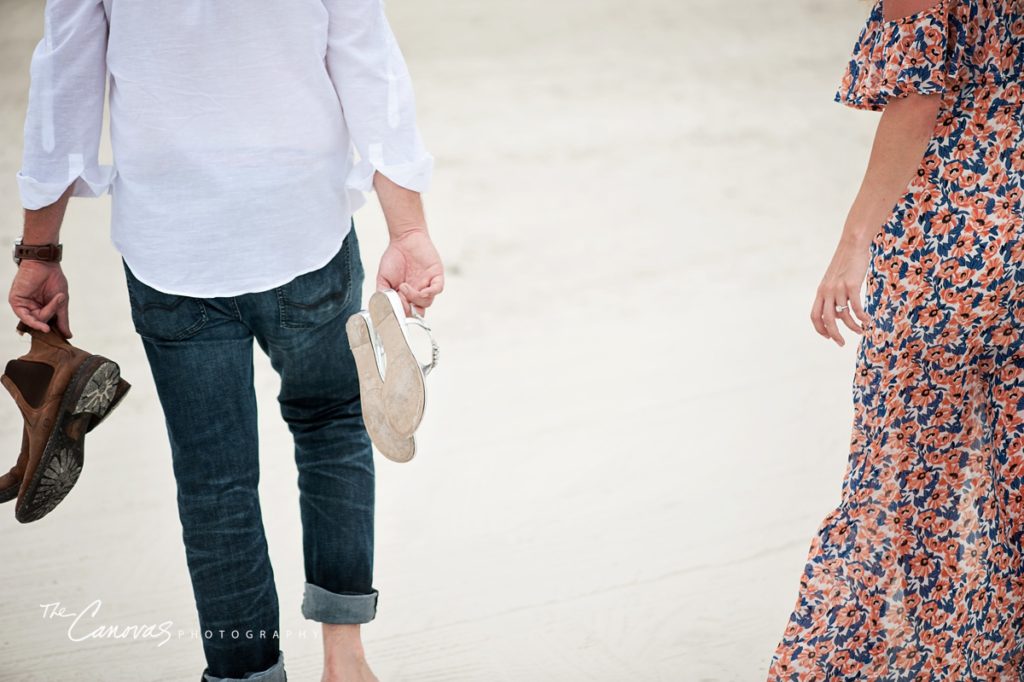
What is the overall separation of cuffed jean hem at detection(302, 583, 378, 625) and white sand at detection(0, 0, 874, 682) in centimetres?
33

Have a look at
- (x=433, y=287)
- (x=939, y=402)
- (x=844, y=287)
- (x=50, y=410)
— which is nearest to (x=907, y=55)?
(x=844, y=287)

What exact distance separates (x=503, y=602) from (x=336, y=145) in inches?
45.1

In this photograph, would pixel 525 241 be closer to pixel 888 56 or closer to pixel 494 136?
pixel 494 136

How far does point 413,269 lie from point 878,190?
2.31ft

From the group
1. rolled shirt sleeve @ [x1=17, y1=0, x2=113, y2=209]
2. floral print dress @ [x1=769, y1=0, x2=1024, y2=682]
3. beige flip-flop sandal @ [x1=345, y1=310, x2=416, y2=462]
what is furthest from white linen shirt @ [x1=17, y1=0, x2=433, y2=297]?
floral print dress @ [x1=769, y1=0, x2=1024, y2=682]

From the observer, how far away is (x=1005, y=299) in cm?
178

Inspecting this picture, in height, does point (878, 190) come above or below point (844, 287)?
above

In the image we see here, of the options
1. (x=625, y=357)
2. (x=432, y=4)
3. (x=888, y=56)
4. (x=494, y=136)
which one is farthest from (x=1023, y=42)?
(x=432, y=4)

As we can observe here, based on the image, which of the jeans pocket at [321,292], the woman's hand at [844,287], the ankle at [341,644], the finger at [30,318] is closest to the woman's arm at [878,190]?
the woman's hand at [844,287]

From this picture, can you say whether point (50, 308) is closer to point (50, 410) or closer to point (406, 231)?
point (50, 410)

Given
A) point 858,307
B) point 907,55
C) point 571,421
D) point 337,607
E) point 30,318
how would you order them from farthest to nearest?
point 571,421
point 337,607
point 30,318
point 858,307
point 907,55

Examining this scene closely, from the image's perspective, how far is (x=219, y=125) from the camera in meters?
1.69

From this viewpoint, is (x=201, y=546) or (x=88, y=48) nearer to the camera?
(x=88, y=48)

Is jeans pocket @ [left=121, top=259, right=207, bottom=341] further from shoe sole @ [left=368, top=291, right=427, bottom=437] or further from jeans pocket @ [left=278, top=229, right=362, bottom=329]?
shoe sole @ [left=368, top=291, right=427, bottom=437]
